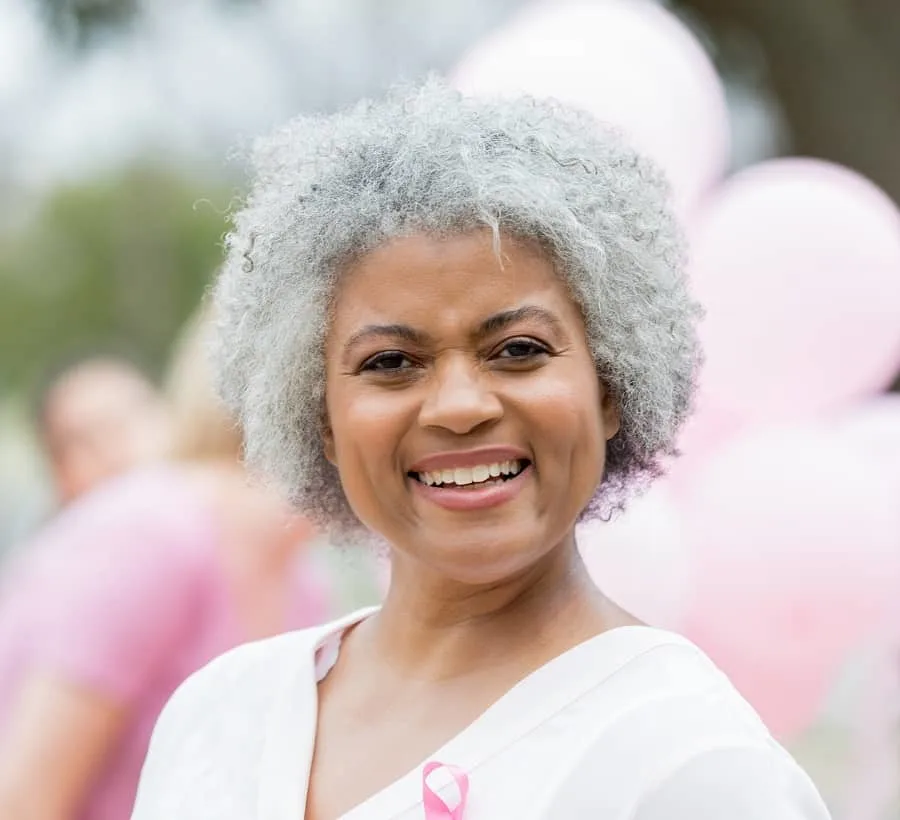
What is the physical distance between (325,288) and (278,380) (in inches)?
5.2

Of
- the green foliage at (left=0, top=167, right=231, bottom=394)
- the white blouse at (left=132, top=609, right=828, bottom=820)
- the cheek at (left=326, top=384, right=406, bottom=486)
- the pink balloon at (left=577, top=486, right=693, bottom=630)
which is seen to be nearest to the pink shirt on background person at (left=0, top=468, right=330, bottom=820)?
the pink balloon at (left=577, top=486, right=693, bottom=630)

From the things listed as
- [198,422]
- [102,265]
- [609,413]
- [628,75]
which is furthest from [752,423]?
[102,265]

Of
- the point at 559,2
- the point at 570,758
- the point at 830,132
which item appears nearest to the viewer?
the point at 570,758

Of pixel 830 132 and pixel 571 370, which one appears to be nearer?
pixel 571 370

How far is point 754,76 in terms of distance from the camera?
4727 millimetres

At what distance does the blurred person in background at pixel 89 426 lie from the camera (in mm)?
3842

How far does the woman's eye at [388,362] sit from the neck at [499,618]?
9.5 inches

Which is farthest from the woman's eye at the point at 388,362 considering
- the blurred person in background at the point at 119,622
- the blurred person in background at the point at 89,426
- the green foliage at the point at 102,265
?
the green foliage at the point at 102,265

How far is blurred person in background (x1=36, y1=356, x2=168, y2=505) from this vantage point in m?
3.84

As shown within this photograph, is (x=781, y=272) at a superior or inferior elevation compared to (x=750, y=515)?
superior

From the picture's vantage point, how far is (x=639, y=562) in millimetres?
2328

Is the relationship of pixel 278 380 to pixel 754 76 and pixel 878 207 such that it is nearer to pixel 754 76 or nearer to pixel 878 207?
pixel 878 207

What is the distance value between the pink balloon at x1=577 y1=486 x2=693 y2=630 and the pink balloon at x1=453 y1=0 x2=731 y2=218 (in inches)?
23.6

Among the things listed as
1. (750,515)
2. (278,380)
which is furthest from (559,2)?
(278,380)
